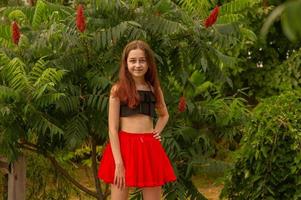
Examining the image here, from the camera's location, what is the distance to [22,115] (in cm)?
349

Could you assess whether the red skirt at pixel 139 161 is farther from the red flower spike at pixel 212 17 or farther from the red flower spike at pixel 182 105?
the red flower spike at pixel 212 17

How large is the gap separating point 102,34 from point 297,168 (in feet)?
5.21

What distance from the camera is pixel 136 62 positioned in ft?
9.98

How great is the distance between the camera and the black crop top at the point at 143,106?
3.10 meters

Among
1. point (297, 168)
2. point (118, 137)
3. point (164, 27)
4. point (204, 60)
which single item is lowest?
point (297, 168)

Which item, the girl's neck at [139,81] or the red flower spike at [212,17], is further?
→ the red flower spike at [212,17]

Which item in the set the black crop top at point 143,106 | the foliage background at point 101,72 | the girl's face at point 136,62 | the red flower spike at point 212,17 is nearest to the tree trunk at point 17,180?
the foliage background at point 101,72

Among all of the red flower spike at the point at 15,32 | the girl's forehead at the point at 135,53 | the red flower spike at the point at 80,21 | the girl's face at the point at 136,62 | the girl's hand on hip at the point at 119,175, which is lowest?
the girl's hand on hip at the point at 119,175

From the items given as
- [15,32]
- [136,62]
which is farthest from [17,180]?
[136,62]

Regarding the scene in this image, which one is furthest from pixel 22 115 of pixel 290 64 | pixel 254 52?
pixel 254 52

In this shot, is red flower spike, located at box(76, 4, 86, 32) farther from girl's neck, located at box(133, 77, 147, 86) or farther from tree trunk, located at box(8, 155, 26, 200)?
tree trunk, located at box(8, 155, 26, 200)

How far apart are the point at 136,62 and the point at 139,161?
570mm

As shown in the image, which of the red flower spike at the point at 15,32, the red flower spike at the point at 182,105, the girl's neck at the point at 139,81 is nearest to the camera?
the girl's neck at the point at 139,81

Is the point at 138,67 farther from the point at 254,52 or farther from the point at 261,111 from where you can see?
the point at 254,52
